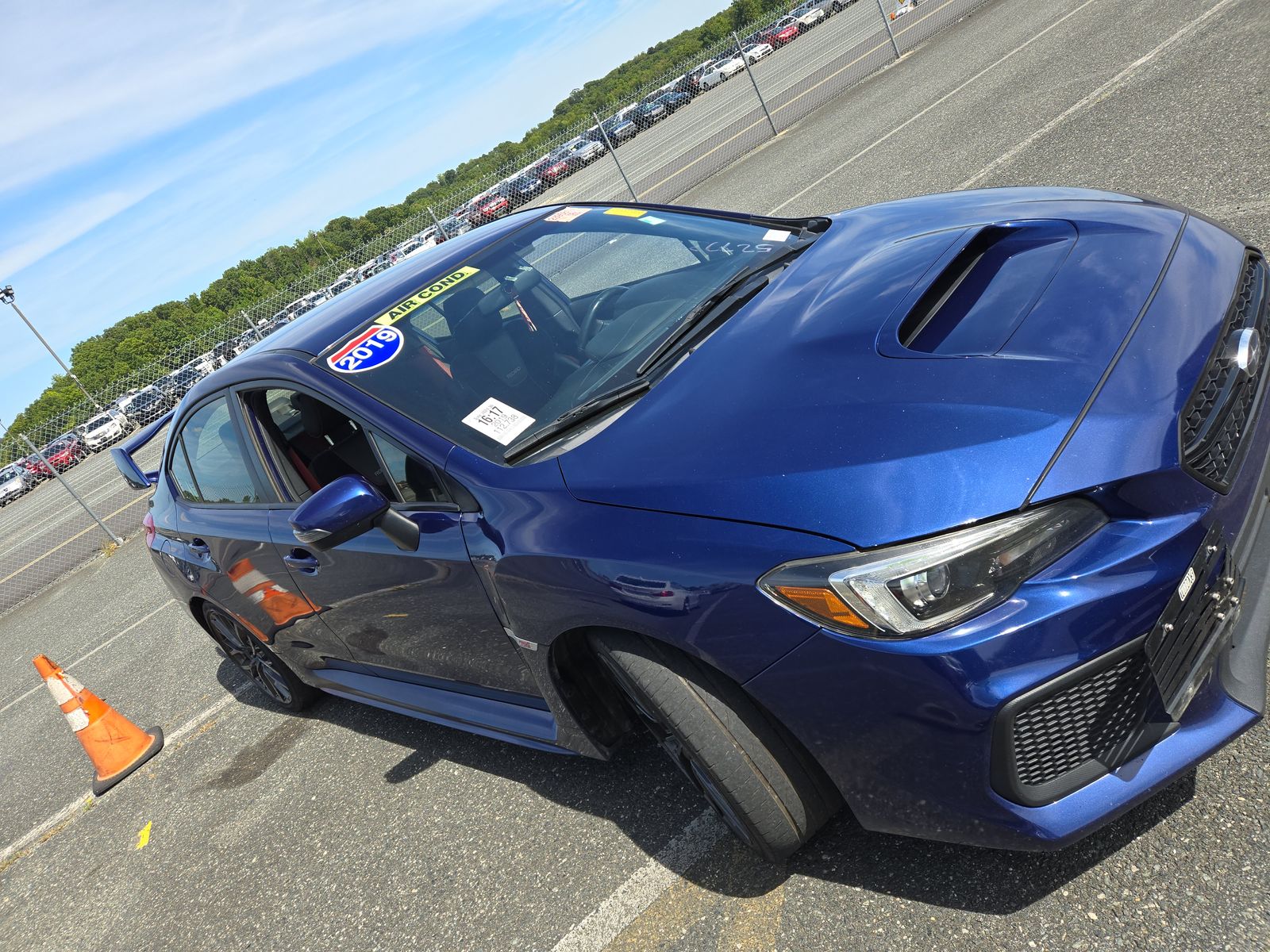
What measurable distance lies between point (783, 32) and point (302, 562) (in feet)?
79.3

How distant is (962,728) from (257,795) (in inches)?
135

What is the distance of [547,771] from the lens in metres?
3.35

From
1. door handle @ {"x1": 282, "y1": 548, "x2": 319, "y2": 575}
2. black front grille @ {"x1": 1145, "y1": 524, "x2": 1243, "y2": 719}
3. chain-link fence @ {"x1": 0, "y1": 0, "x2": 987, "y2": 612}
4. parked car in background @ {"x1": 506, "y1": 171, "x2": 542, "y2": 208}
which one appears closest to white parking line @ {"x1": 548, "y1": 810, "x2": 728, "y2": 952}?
black front grille @ {"x1": 1145, "y1": 524, "x2": 1243, "y2": 719}

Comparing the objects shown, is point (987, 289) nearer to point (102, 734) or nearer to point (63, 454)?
point (102, 734)

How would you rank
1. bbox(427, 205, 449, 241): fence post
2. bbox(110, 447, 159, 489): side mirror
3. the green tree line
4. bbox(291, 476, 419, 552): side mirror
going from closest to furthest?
bbox(291, 476, 419, 552): side mirror, bbox(110, 447, 159, 489): side mirror, bbox(427, 205, 449, 241): fence post, the green tree line

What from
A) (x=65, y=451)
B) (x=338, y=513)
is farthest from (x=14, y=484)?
(x=338, y=513)

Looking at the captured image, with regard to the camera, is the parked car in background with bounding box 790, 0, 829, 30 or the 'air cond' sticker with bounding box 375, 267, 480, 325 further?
the parked car in background with bounding box 790, 0, 829, 30

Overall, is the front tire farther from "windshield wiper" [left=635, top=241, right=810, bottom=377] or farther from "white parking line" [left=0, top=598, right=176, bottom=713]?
"white parking line" [left=0, top=598, right=176, bottom=713]

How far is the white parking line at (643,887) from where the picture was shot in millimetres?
2553

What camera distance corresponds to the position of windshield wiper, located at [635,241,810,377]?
106 inches

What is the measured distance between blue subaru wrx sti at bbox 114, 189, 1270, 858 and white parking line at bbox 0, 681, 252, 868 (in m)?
2.44

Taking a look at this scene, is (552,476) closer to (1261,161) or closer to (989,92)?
(1261,161)

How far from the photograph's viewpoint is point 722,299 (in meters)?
2.89

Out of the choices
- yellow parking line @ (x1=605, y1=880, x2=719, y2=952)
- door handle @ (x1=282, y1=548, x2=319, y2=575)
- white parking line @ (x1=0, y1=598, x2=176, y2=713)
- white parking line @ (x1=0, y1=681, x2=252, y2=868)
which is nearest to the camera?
yellow parking line @ (x1=605, y1=880, x2=719, y2=952)
